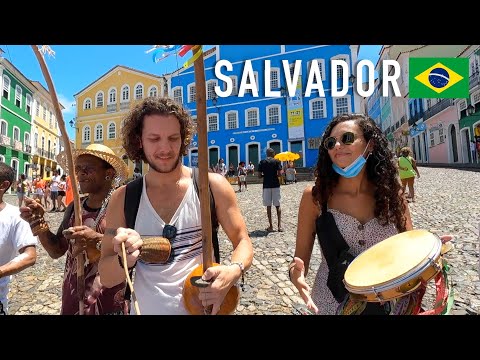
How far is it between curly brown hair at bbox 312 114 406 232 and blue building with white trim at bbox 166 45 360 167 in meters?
25.2

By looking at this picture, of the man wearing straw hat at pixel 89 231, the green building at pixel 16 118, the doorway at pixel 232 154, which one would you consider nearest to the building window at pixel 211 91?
the doorway at pixel 232 154

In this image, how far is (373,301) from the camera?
4.56 ft

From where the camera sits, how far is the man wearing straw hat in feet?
5.96

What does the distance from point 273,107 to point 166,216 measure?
28.9m

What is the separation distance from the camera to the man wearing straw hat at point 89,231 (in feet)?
5.96

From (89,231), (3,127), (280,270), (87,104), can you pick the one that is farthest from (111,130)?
(89,231)

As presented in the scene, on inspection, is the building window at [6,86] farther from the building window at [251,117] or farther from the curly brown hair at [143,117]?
the curly brown hair at [143,117]

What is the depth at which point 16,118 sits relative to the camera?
1124 inches

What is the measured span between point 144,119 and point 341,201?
1123 mm

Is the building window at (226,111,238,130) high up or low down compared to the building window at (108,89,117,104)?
down

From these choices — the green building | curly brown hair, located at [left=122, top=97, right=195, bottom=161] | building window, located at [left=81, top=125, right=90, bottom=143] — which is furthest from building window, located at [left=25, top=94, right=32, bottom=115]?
curly brown hair, located at [left=122, top=97, right=195, bottom=161]

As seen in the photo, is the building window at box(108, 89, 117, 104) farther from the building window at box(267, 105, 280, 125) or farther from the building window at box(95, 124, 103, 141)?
the building window at box(267, 105, 280, 125)

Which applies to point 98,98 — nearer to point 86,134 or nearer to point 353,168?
point 86,134

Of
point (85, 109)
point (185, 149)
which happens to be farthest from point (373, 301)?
point (85, 109)
